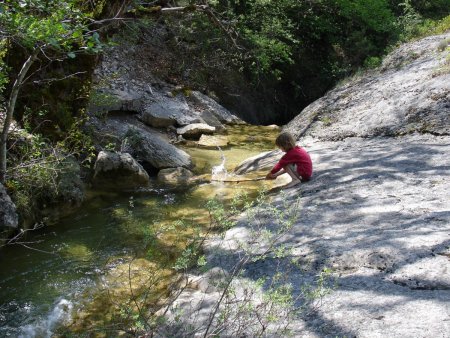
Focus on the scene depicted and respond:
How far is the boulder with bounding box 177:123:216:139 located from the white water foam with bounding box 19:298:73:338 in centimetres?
787

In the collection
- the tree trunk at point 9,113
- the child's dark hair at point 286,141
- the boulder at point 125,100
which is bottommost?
the child's dark hair at point 286,141

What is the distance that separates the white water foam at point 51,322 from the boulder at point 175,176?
388cm

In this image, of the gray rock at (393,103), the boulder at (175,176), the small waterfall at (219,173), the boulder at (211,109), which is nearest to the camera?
the gray rock at (393,103)

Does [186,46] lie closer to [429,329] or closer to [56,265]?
[56,265]

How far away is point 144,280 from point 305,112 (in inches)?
316

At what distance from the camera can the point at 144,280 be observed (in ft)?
15.2

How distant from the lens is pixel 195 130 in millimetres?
11945

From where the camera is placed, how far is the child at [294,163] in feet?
20.4

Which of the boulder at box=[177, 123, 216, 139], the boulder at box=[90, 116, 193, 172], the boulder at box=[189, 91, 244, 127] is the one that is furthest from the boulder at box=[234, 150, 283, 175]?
the boulder at box=[189, 91, 244, 127]

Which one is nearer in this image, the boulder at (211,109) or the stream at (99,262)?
the stream at (99,262)

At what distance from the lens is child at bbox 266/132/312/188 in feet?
20.4

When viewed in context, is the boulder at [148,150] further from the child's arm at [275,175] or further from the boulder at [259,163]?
the child's arm at [275,175]

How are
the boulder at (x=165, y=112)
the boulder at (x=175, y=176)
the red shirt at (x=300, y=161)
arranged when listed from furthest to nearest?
the boulder at (x=165, y=112)
the boulder at (x=175, y=176)
the red shirt at (x=300, y=161)

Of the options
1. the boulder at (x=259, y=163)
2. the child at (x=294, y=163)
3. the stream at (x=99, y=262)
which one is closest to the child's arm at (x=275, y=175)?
the child at (x=294, y=163)
